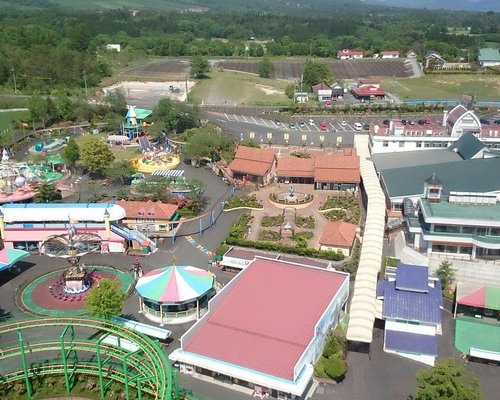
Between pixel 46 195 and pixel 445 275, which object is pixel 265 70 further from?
pixel 445 275

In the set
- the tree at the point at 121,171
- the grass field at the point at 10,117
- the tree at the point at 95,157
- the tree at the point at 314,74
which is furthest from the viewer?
the tree at the point at 314,74

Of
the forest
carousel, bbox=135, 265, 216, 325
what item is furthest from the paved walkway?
the forest

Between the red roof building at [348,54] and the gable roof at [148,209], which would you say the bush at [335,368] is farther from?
the red roof building at [348,54]

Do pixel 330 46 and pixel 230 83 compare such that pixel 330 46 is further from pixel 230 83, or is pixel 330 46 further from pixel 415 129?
pixel 415 129

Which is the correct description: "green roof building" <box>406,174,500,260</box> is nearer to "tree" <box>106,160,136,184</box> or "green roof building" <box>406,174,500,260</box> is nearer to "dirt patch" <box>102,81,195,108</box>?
"tree" <box>106,160,136,184</box>

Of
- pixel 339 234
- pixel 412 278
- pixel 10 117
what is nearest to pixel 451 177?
pixel 339 234

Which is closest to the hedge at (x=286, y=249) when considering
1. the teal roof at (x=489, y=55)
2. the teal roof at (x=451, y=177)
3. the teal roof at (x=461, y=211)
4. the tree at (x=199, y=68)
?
the teal roof at (x=461, y=211)

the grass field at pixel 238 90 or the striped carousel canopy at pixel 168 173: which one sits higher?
the grass field at pixel 238 90
